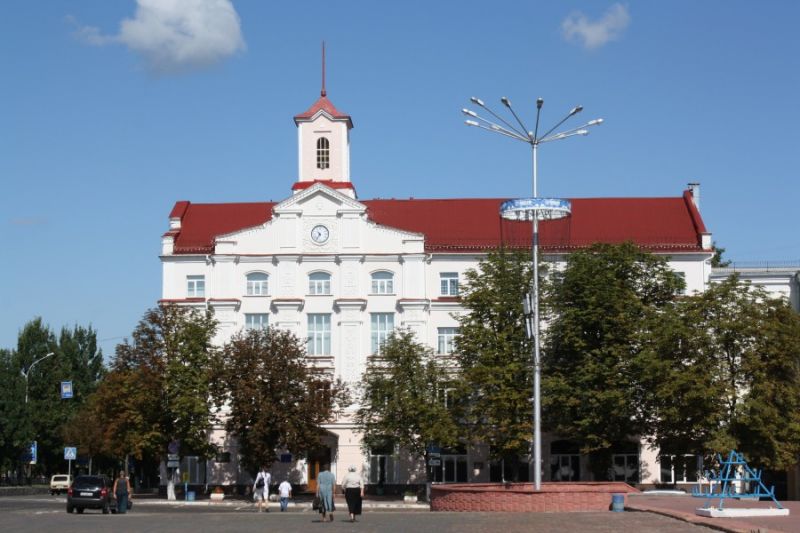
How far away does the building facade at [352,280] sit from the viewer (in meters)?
75.6

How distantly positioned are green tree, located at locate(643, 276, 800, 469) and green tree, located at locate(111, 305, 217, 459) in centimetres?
2486

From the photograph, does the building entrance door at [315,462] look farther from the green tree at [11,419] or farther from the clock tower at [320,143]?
the green tree at [11,419]

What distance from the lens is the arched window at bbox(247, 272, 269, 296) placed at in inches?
3054

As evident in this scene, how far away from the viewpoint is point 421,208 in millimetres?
83375

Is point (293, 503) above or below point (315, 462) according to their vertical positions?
below

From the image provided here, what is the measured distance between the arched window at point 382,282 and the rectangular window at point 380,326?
1510 millimetres

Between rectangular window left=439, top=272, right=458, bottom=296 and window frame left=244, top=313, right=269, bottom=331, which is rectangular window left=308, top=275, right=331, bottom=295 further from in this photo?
rectangular window left=439, top=272, right=458, bottom=296

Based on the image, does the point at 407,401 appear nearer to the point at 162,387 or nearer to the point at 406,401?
the point at 406,401

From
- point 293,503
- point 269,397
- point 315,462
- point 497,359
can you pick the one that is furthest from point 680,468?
point 315,462

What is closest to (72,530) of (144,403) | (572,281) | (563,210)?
(563,210)

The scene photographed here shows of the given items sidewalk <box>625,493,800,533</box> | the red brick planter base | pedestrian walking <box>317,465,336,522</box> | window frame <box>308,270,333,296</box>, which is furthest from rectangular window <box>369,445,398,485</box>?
pedestrian walking <box>317,465,336,522</box>

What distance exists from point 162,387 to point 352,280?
14.7m

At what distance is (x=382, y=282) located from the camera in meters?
77.2

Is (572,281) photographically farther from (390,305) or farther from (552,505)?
(552,505)
